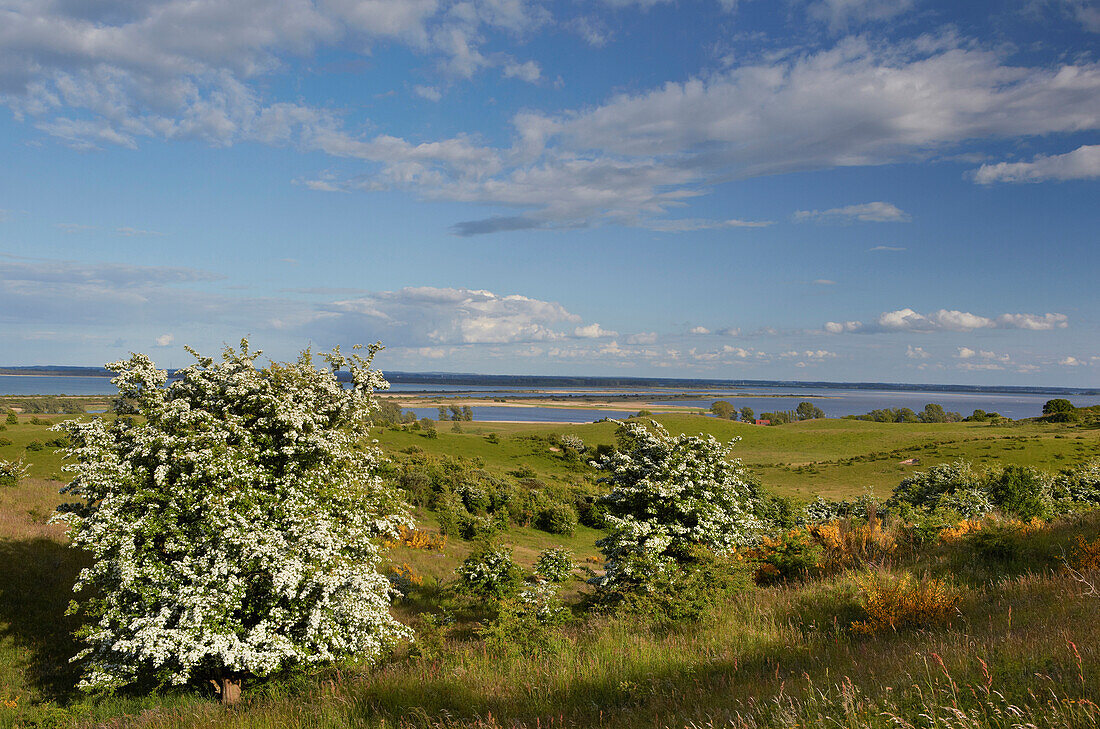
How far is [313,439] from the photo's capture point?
1073 cm

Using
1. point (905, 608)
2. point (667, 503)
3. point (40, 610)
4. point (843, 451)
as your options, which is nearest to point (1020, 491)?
point (667, 503)

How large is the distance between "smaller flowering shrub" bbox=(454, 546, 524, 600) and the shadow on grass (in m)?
10.6

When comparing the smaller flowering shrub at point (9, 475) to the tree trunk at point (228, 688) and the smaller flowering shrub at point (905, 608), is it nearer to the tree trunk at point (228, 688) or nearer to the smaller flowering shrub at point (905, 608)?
the tree trunk at point (228, 688)

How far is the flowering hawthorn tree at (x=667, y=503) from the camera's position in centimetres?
1243

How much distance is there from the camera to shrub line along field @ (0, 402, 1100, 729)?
4.25 metres

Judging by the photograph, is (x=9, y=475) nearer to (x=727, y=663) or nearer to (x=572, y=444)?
(x=727, y=663)

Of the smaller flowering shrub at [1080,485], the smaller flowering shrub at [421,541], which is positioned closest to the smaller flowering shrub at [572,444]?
the smaller flowering shrub at [421,541]

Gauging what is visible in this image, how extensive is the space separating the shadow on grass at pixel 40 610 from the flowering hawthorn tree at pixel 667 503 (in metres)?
12.2

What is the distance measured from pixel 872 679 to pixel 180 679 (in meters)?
10.7

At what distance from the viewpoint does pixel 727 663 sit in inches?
260

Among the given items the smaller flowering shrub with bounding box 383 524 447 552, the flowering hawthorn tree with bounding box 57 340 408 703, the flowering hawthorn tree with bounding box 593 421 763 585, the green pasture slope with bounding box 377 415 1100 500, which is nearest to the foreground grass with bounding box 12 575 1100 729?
the flowering hawthorn tree with bounding box 57 340 408 703

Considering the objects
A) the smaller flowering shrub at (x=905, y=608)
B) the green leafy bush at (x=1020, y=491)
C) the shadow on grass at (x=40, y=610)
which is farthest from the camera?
the green leafy bush at (x=1020, y=491)

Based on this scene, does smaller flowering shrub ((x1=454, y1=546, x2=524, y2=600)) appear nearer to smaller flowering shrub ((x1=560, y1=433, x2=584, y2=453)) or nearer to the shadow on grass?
the shadow on grass

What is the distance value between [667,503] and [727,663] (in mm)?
6274
